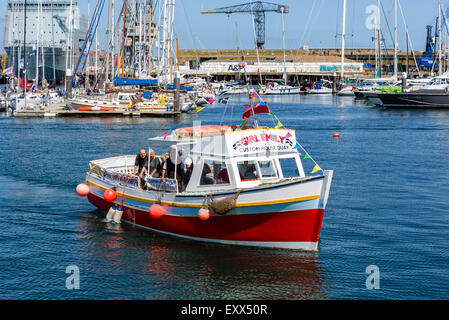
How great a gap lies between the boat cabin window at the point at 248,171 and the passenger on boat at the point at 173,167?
211 centimetres

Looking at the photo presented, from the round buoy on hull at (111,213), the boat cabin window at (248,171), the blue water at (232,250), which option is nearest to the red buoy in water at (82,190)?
the blue water at (232,250)

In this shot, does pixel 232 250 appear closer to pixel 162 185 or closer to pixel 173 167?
pixel 162 185

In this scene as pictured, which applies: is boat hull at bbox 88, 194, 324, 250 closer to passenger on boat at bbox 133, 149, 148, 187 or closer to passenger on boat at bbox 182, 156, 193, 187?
passenger on boat at bbox 182, 156, 193, 187

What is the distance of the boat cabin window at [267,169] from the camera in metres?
17.5

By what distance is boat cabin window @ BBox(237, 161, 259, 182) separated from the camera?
17.2m

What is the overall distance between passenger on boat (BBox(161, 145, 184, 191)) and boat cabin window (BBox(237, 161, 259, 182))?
6.92 feet

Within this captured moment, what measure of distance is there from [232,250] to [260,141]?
319 centimetres

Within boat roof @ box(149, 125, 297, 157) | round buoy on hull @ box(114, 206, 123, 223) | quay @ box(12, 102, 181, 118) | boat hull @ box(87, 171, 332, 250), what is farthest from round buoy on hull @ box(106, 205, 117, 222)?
quay @ box(12, 102, 181, 118)

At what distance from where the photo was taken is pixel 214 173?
17.6 meters

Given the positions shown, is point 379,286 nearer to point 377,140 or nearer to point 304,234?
point 304,234

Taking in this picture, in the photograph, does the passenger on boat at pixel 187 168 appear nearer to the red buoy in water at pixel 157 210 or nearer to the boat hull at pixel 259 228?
the red buoy in water at pixel 157 210

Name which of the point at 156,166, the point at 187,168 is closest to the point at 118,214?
the point at 156,166

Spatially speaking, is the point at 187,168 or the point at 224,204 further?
the point at 187,168
